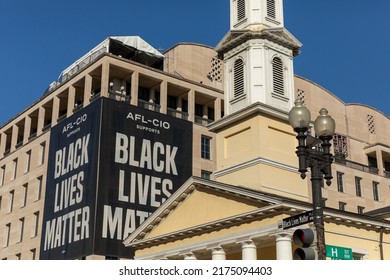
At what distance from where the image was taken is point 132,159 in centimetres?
5441

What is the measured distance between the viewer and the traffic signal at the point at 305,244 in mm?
13328

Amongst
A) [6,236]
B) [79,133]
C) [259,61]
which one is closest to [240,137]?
[259,61]

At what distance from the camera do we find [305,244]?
13844 mm

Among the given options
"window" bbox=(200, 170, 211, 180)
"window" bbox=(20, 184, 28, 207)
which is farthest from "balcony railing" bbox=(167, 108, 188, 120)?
"window" bbox=(20, 184, 28, 207)

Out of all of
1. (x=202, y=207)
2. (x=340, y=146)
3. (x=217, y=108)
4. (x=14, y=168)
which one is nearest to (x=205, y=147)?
(x=217, y=108)

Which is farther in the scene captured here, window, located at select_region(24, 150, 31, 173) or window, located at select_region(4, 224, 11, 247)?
window, located at select_region(24, 150, 31, 173)

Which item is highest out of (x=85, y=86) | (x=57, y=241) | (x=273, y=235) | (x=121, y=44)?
(x=121, y=44)

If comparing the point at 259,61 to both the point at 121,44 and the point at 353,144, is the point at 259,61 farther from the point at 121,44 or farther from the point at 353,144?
A: the point at 353,144

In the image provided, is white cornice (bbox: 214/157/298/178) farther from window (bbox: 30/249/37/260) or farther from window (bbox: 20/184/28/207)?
window (bbox: 20/184/28/207)

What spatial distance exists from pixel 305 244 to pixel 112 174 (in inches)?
1575

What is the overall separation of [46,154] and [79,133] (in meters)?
7.45

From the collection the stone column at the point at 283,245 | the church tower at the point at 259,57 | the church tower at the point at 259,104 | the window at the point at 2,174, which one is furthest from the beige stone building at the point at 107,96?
the stone column at the point at 283,245

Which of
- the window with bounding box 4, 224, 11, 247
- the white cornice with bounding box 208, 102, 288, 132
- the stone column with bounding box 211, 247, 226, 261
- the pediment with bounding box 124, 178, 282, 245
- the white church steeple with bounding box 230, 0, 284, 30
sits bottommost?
the stone column with bounding box 211, 247, 226, 261

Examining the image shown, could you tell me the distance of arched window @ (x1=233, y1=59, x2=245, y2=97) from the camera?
37156mm
